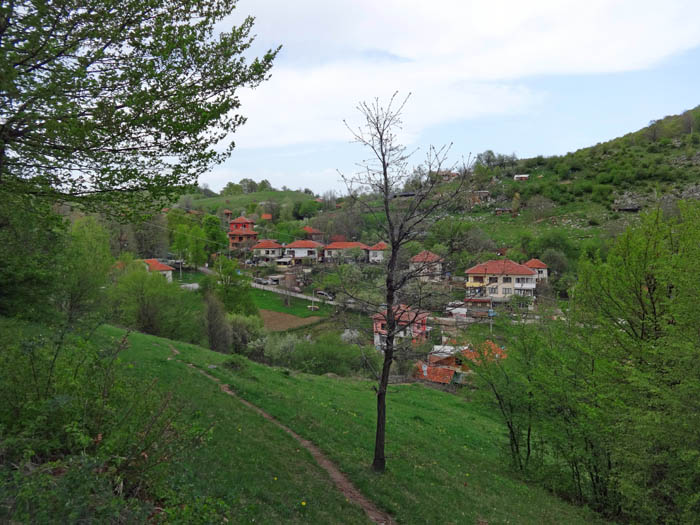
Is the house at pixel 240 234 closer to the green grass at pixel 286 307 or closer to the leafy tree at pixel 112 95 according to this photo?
the green grass at pixel 286 307

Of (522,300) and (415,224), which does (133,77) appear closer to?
(415,224)

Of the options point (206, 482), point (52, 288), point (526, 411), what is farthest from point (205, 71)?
point (52, 288)

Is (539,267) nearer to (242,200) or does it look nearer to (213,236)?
(213,236)

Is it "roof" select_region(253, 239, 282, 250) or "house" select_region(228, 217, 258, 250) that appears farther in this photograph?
"house" select_region(228, 217, 258, 250)

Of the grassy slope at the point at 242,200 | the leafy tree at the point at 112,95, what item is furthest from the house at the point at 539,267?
the grassy slope at the point at 242,200

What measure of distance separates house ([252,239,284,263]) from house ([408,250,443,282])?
6976 cm

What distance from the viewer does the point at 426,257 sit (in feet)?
28.2

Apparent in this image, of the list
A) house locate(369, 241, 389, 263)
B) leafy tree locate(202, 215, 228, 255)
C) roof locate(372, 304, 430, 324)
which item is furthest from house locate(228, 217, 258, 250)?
roof locate(372, 304, 430, 324)

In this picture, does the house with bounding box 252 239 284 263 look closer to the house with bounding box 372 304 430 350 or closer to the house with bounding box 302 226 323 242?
the house with bounding box 302 226 323 242

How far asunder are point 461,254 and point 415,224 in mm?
1086

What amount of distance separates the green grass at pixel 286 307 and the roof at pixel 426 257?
127 ft

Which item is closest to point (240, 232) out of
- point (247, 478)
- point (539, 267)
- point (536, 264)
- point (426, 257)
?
point (536, 264)

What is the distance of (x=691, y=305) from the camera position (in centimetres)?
820

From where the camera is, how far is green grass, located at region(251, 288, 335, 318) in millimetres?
49969
